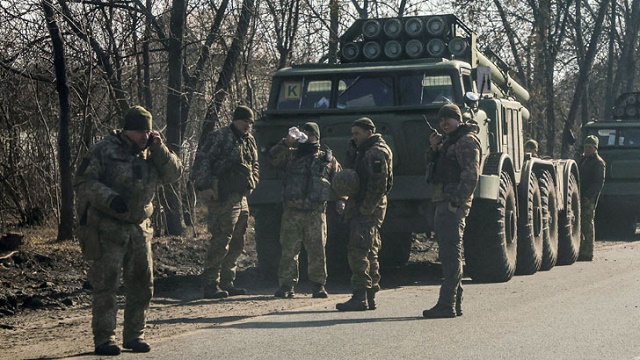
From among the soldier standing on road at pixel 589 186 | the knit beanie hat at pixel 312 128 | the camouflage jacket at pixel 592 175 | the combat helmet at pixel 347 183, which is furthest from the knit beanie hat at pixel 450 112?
the camouflage jacket at pixel 592 175

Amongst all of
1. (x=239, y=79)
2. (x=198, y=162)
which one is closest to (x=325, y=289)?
(x=198, y=162)

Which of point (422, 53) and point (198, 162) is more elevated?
point (422, 53)

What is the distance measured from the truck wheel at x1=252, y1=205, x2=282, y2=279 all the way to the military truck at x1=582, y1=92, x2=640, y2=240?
10.1m

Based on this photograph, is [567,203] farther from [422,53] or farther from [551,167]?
[422,53]

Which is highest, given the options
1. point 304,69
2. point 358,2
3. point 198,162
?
Result: point 358,2

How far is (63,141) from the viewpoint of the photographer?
15633 mm

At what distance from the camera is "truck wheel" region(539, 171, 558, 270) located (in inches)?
636

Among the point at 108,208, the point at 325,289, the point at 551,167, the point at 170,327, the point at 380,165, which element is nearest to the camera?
the point at 108,208

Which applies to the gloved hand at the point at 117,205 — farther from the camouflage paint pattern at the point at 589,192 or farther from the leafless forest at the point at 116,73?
the camouflage paint pattern at the point at 589,192

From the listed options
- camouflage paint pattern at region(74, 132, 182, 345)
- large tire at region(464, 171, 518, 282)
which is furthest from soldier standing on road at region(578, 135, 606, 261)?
camouflage paint pattern at region(74, 132, 182, 345)

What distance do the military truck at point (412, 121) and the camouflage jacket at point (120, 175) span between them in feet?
14.4

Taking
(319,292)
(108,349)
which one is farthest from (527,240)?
(108,349)

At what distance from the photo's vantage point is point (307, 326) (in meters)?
9.92

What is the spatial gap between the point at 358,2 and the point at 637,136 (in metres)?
6.75
